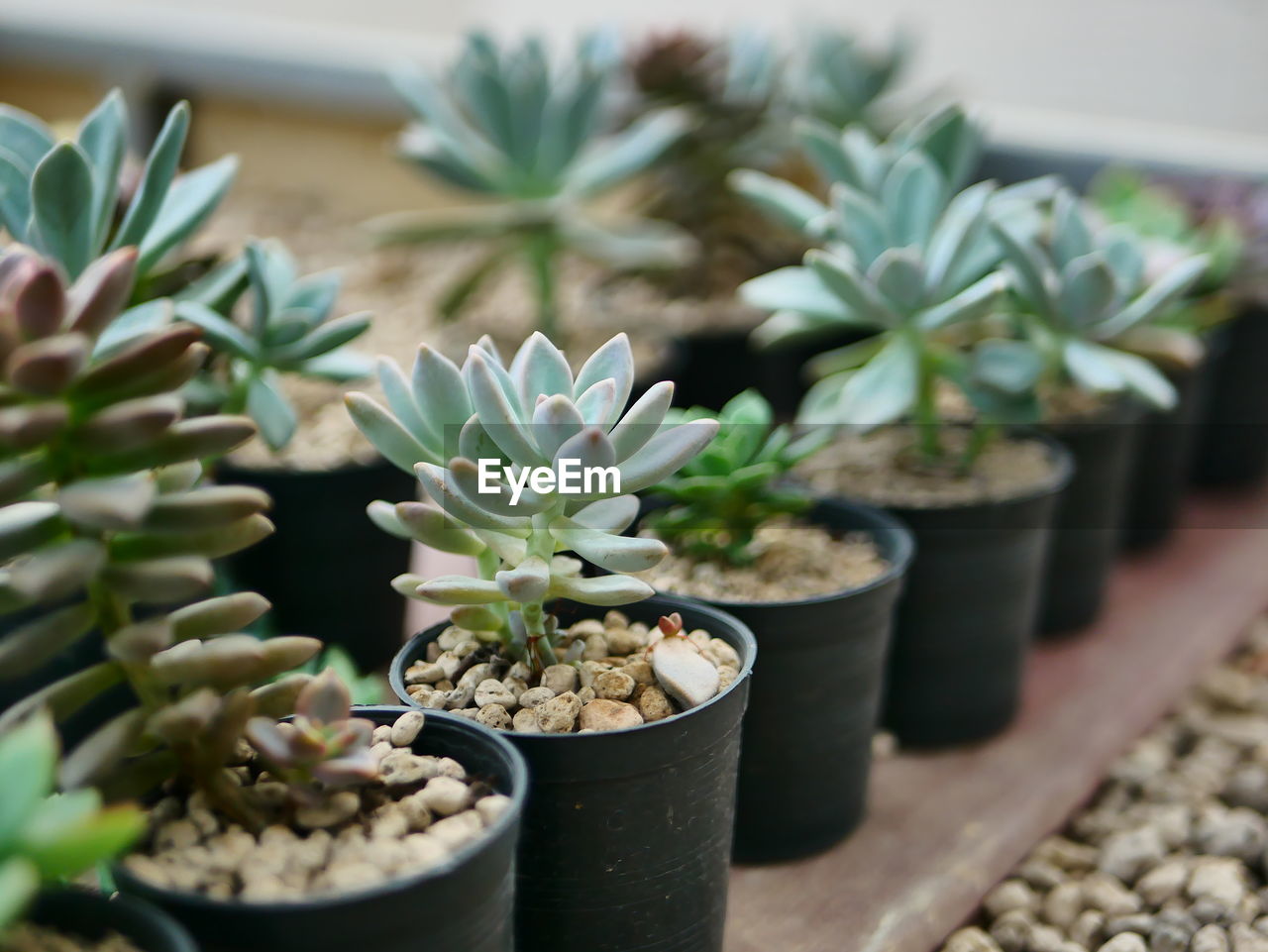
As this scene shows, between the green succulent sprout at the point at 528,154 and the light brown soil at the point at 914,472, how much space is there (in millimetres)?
438

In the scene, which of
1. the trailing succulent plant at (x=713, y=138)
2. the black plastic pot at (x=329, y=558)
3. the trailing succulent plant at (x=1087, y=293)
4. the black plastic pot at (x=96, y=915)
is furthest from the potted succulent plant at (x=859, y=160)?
the black plastic pot at (x=96, y=915)

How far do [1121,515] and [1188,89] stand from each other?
3.00 feet

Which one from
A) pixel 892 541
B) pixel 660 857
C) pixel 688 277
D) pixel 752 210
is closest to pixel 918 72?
pixel 752 210

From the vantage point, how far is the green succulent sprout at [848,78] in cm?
184

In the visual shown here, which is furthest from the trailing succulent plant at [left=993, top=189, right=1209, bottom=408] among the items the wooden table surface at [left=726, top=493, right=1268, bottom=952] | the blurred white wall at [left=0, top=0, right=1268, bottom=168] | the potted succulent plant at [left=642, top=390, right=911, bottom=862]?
the blurred white wall at [left=0, top=0, right=1268, bottom=168]

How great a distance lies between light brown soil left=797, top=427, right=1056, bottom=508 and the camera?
1.26 m

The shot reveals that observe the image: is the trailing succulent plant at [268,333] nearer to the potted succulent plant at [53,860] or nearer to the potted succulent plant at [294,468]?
the potted succulent plant at [294,468]

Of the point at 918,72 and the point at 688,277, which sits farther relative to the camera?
the point at 918,72

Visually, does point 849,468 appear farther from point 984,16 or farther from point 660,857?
point 984,16

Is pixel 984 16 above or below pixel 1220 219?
above

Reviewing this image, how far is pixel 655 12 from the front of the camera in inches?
118

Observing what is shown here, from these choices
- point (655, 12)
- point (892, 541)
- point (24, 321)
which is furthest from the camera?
point (655, 12)

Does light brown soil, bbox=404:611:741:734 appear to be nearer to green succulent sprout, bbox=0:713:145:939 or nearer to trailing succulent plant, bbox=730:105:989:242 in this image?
green succulent sprout, bbox=0:713:145:939

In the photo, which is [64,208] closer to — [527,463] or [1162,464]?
[527,463]
